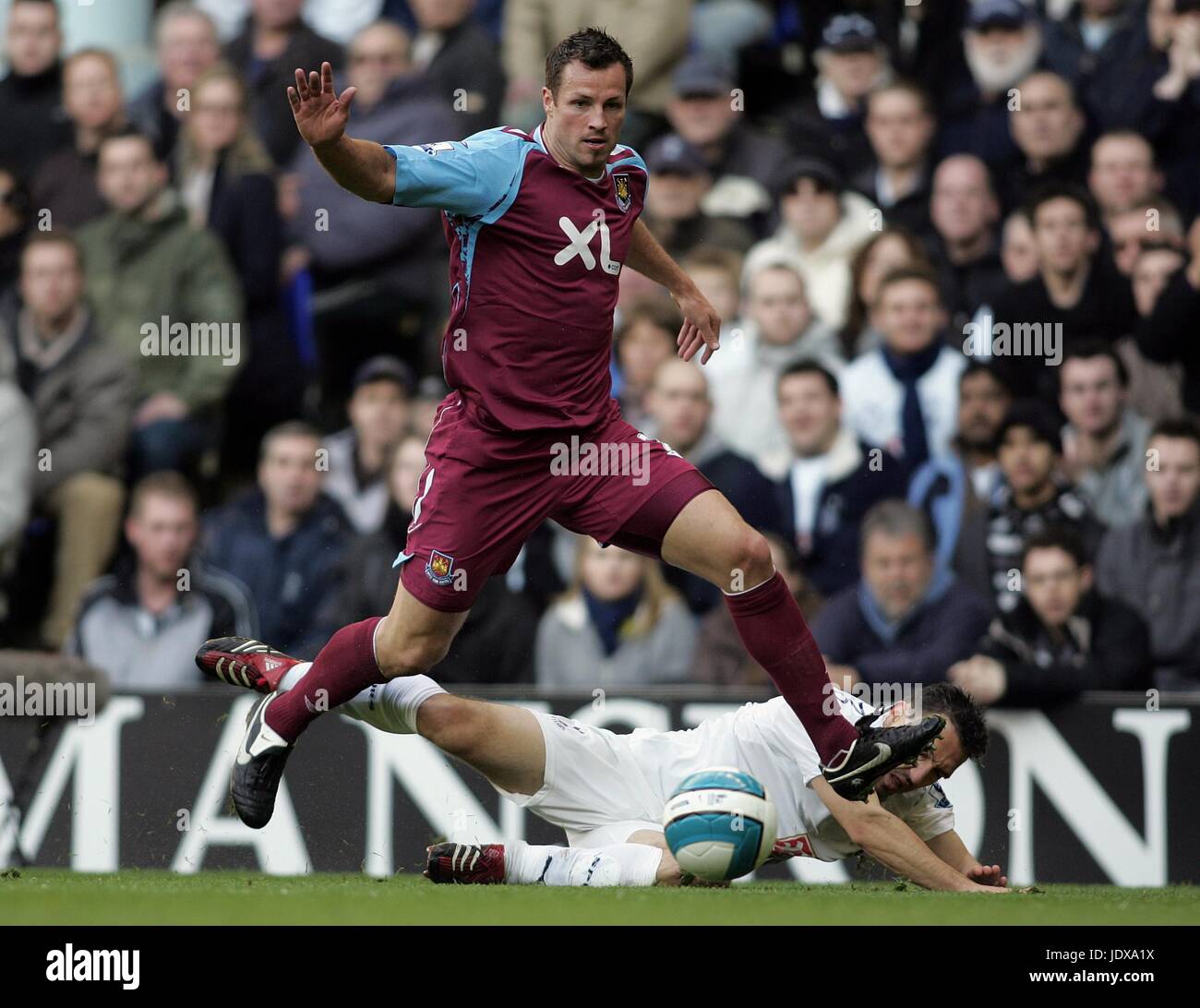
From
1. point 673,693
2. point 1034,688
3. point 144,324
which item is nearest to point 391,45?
point 144,324

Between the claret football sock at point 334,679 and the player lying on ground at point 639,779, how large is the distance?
0.78 ft

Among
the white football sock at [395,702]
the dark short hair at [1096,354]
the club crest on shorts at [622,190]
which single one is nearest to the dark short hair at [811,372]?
the dark short hair at [1096,354]

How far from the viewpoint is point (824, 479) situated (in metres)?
9.88

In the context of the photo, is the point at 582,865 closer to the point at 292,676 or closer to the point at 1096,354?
the point at 292,676

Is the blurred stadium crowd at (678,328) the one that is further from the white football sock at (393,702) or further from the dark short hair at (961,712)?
the white football sock at (393,702)

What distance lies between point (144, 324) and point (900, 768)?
5356mm

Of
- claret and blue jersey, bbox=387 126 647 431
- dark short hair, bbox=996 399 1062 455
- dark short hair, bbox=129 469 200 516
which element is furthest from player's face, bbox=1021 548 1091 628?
dark short hair, bbox=129 469 200 516

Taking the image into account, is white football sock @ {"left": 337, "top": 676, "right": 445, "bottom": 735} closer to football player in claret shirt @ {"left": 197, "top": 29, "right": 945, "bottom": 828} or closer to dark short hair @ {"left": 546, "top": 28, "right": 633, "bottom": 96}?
football player in claret shirt @ {"left": 197, "top": 29, "right": 945, "bottom": 828}

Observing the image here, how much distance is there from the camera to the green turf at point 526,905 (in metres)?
5.76

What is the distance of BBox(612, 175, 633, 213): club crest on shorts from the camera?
6.91m

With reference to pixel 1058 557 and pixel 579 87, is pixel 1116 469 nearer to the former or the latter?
pixel 1058 557

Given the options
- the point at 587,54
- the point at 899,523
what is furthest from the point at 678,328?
the point at 587,54

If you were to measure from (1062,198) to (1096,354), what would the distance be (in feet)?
2.81

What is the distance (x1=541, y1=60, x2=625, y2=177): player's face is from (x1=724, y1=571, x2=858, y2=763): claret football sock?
1557 mm
